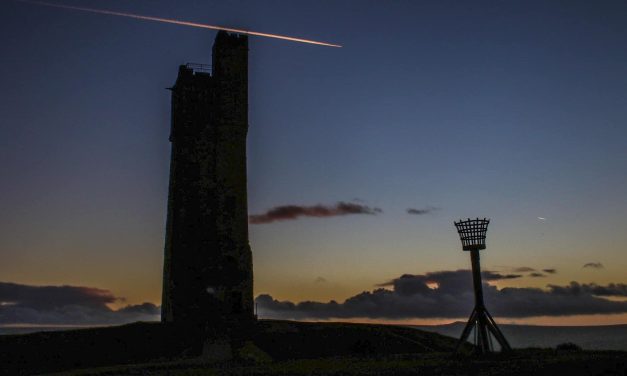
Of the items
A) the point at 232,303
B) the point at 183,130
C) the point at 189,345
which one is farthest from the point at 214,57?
the point at 189,345

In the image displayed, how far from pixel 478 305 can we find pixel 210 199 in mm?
19969

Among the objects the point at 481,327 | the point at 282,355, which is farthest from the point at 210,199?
the point at 481,327

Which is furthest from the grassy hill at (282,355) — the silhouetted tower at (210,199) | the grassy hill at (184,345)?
the silhouetted tower at (210,199)

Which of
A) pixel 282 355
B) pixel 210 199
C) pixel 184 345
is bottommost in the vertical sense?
pixel 282 355

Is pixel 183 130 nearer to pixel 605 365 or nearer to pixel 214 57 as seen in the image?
pixel 214 57

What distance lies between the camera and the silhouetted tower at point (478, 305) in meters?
25.6

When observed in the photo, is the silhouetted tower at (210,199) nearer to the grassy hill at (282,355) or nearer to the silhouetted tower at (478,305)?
the grassy hill at (282,355)

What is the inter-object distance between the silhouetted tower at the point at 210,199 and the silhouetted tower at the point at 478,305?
1665 centimetres

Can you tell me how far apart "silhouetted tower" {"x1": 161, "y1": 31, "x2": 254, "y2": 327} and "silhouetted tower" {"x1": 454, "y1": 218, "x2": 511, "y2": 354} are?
16648 millimetres

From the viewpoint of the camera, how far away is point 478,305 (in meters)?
25.7

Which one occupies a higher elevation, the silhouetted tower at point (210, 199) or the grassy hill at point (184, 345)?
the silhouetted tower at point (210, 199)

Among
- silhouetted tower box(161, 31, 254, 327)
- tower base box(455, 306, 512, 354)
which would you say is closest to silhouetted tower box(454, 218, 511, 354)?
tower base box(455, 306, 512, 354)

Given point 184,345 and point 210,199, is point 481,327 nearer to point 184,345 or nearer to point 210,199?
point 184,345

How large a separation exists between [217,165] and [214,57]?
786 centimetres
